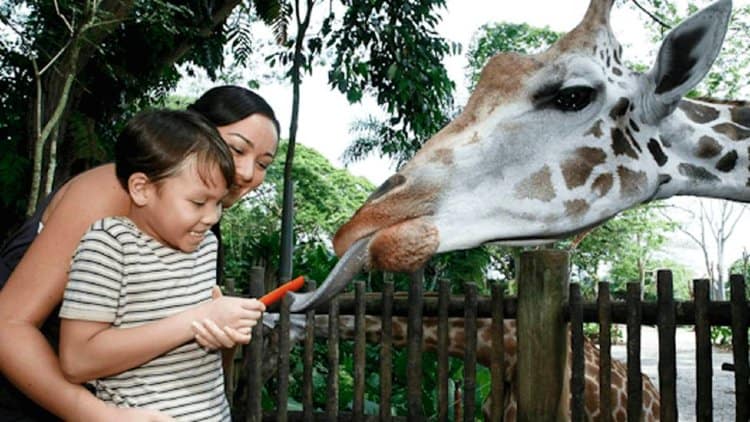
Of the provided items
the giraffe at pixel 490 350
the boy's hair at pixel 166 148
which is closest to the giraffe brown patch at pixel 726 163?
the boy's hair at pixel 166 148

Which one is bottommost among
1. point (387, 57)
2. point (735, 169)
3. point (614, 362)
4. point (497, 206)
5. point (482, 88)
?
point (614, 362)

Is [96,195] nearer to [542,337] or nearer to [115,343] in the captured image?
[115,343]

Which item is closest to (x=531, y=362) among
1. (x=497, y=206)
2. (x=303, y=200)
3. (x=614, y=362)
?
(x=614, y=362)

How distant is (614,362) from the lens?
3.96 meters

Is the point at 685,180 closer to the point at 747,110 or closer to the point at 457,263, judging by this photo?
the point at 747,110

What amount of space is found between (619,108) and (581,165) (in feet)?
0.59

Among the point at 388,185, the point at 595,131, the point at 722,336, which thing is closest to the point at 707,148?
the point at 595,131

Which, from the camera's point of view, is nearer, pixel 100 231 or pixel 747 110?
pixel 100 231

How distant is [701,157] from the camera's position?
A: 1.99m

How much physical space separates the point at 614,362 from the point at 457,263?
5182 mm

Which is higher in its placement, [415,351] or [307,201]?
[307,201]

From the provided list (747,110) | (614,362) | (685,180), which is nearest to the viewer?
(685,180)

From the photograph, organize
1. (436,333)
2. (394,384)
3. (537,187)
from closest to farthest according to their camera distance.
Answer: (537,187), (436,333), (394,384)

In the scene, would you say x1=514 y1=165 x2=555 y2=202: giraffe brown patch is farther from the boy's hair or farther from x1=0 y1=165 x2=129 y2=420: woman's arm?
x1=0 y1=165 x2=129 y2=420: woman's arm
